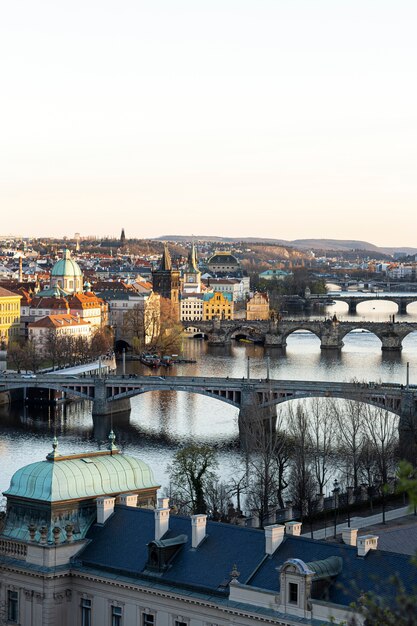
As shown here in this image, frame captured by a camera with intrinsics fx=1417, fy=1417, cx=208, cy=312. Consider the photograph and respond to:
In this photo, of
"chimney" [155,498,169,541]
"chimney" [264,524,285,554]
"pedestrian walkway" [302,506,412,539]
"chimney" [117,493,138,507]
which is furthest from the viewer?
"pedestrian walkway" [302,506,412,539]

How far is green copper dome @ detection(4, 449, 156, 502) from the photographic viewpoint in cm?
2186

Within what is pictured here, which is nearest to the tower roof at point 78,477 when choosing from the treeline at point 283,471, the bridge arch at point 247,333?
the treeline at point 283,471

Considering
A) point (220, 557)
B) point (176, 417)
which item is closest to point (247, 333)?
point (176, 417)

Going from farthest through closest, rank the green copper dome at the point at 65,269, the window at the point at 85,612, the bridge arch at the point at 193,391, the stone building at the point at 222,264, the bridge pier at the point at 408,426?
the stone building at the point at 222,264
the green copper dome at the point at 65,269
the bridge arch at the point at 193,391
the bridge pier at the point at 408,426
the window at the point at 85,612

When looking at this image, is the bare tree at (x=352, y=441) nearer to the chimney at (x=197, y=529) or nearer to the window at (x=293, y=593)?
the chimney at (x=197, y=529)

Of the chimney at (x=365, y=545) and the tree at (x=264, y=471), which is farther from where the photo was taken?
the tree at (x=264, y=471)

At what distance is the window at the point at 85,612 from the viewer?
2144 centimetres

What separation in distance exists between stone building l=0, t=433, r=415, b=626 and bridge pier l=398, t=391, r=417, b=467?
1968cm

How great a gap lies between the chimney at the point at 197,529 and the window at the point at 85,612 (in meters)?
2.01

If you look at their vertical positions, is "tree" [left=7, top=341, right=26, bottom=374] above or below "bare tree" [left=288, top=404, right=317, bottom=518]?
below

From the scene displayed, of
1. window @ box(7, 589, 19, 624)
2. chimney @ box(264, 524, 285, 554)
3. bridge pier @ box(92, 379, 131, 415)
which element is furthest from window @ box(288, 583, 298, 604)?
bridge pier @ box(92, 379, 131, 415)

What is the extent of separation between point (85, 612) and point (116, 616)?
0.60 m

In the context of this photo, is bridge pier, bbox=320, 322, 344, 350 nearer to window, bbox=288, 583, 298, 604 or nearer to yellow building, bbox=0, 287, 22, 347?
yellow building, bbox=0, 287, 22, 347

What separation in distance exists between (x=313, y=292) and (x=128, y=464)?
149 metres
